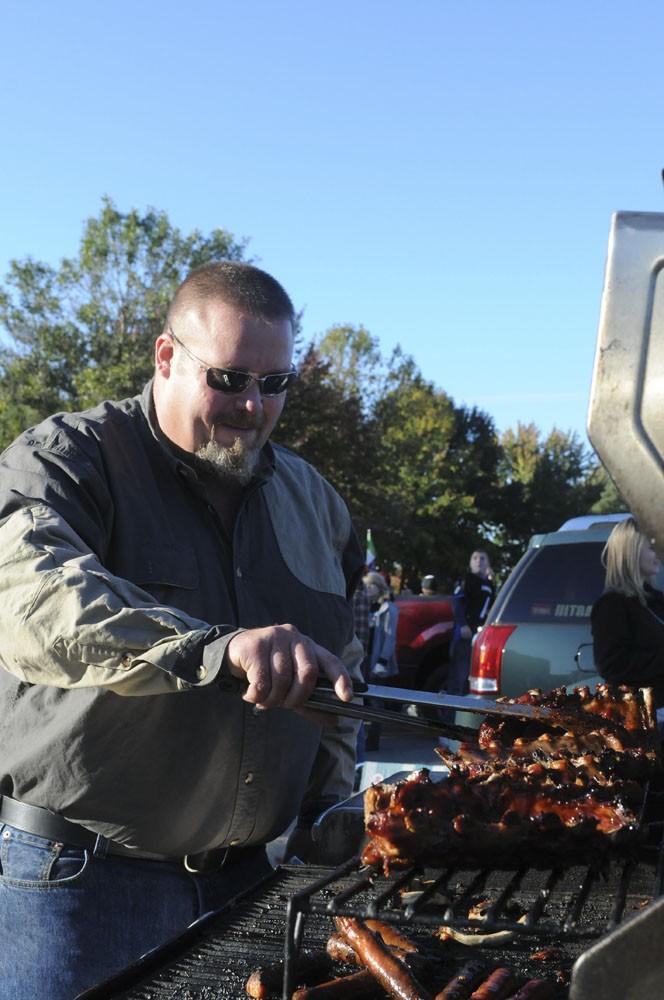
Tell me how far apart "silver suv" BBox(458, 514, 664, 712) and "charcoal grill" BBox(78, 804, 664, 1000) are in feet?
17.9

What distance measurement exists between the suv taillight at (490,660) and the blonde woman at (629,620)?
1.43 m

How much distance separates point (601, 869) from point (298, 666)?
0.67 meters

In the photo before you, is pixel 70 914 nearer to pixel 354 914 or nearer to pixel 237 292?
pixel 354 914

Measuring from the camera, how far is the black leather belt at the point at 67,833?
2871 millimetres

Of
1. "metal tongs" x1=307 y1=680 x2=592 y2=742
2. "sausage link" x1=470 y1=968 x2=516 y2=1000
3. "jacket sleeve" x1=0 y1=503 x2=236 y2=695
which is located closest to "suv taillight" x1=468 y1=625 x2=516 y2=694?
"metal tongs" x1=307 y1=680 x2=592 y2=742

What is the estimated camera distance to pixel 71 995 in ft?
9.25

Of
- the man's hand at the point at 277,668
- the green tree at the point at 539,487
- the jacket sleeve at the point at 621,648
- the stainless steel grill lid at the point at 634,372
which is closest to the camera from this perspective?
the stainless steel grill lid at the point at 634,372

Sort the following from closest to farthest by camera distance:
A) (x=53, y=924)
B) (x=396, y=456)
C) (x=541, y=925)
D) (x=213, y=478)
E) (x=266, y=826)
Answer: (x=541, y=925)
(x=53, y=924)
(x=266, y=826)
(x=213, y=478)
(x=396, y=456)

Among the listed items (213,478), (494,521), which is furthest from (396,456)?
(213,478)

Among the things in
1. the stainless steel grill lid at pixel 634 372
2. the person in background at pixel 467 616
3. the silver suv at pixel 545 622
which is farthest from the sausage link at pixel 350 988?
the person in background at pixel 467 616

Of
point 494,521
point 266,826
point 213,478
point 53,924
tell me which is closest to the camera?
point 53,924

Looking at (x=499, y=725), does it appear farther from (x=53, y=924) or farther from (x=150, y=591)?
(x=53, y=924)

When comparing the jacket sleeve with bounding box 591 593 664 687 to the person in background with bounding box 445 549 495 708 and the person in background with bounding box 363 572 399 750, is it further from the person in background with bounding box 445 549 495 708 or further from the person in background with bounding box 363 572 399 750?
the person in background with bounding box 445 549 495 708

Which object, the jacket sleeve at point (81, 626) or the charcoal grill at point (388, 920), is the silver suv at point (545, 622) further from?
the jacket sleeve at point (81, 626)
